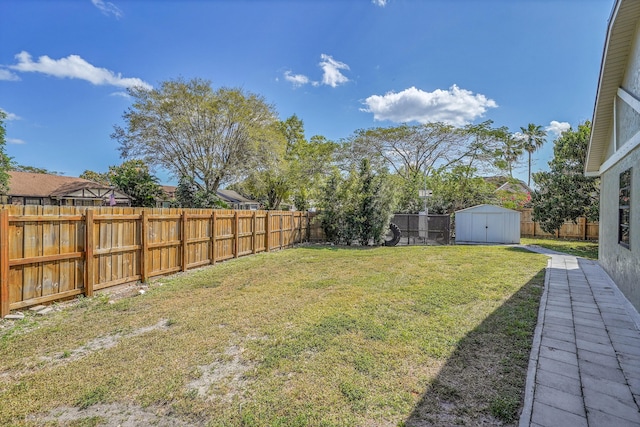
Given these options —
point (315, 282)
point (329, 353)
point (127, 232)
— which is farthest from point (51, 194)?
point (329, 353)

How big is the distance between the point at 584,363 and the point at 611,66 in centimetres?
554

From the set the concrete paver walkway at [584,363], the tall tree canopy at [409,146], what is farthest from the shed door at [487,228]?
the concrete paver walkway at [584,363]

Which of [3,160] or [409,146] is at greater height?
[409,146]

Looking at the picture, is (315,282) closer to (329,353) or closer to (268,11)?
(329,353)

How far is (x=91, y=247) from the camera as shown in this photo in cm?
469

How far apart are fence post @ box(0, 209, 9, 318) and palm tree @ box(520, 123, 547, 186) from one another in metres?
37.7

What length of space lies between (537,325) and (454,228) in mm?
12689

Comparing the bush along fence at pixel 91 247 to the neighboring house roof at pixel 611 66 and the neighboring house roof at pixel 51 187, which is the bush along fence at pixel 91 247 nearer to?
the neighboring house roof at pixel 611 66

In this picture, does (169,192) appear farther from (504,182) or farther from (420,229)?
(504,182)

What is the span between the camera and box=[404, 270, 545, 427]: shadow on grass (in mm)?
1960

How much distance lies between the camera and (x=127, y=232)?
5.42 metres

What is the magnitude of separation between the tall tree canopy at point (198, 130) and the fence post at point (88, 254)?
13179 mm

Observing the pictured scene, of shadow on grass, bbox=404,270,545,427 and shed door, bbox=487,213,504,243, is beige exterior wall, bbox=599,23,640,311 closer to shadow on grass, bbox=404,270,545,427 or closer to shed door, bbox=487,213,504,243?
shadow on grass, bbox=404,270,545,427

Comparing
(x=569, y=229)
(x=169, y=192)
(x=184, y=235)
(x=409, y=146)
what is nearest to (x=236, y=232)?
(x=184, y=235)
